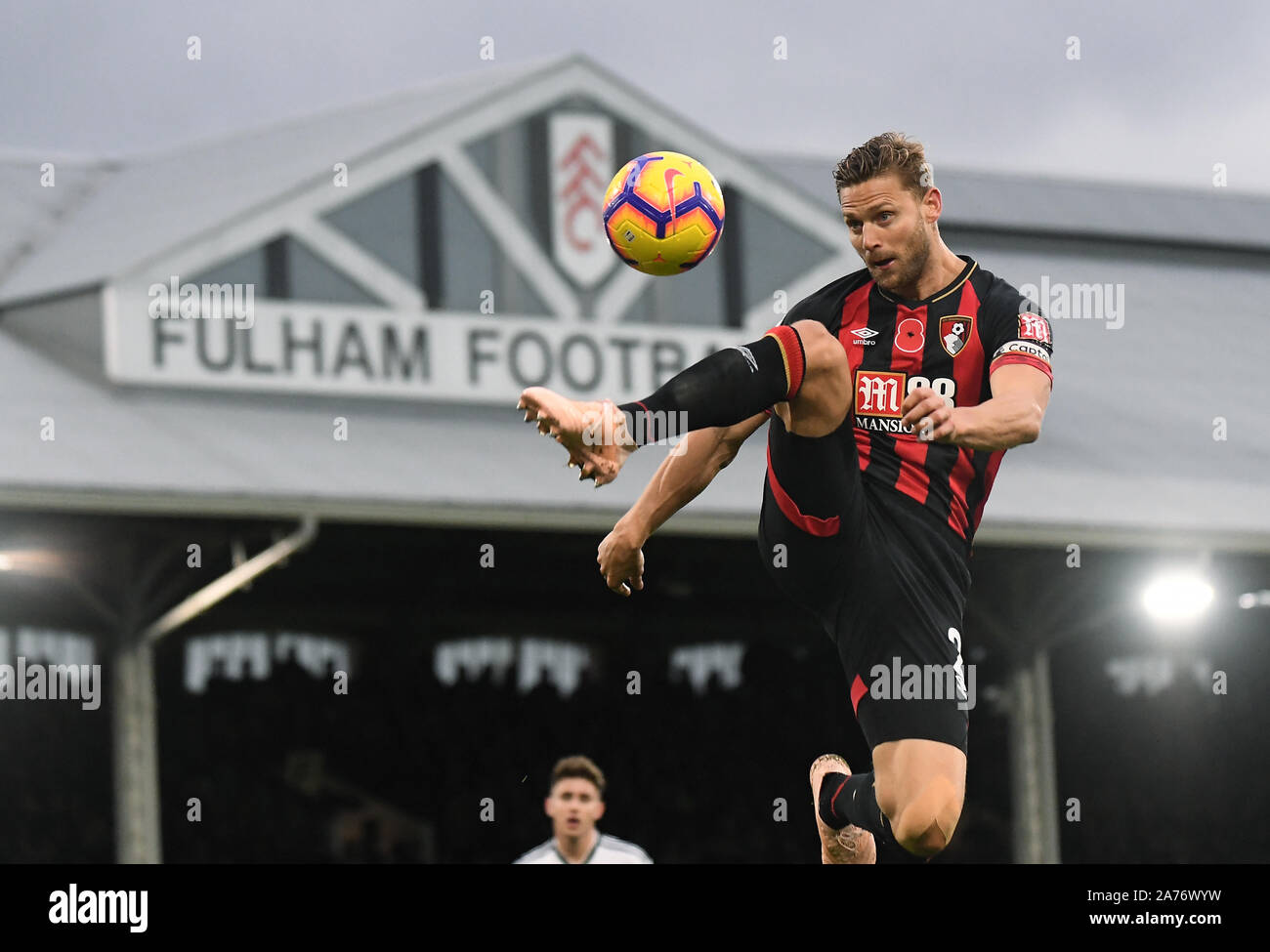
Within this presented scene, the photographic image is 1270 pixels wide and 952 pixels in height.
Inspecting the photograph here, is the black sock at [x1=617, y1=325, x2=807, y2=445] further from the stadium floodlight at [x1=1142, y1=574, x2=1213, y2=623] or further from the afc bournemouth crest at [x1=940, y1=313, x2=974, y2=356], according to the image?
the stadium floodlight at [x1=1142, y1=574, x2=1213, y2=623]

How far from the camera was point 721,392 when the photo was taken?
18.9ft

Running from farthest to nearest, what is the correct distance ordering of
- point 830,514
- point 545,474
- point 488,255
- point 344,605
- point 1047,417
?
point 344,605 < point 1047,417 < point 488,255 < point 545,474 < point 830,514

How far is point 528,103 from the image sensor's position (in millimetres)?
17000

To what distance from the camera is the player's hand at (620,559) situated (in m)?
6.35

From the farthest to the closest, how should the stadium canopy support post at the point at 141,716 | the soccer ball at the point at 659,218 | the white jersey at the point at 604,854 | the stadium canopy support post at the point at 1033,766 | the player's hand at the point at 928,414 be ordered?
the stadium canopy support post at the point at 1033,766
the stadium canopy support post at the point at 141,716
the white jersey at the point at 604,854
the soccer ball at the point at 659,218
the player's hand at the point at 928,414

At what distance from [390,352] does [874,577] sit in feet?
33.4

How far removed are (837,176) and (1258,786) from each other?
17089 millimetres

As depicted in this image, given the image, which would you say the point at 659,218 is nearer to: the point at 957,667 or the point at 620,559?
the point at 620,559

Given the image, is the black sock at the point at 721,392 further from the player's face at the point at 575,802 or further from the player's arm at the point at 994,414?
the player's face at the point at 575,802

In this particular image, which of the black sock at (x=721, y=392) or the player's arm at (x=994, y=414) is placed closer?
the player's arm at (x=994, y=414)

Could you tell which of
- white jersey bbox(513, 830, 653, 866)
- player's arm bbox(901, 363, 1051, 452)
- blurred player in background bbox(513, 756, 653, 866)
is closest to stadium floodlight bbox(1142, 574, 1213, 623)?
white jersey bbox(513, 830, 653, 866)

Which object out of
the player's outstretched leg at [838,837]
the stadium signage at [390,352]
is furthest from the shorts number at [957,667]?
the stadium signage at [390,352]
